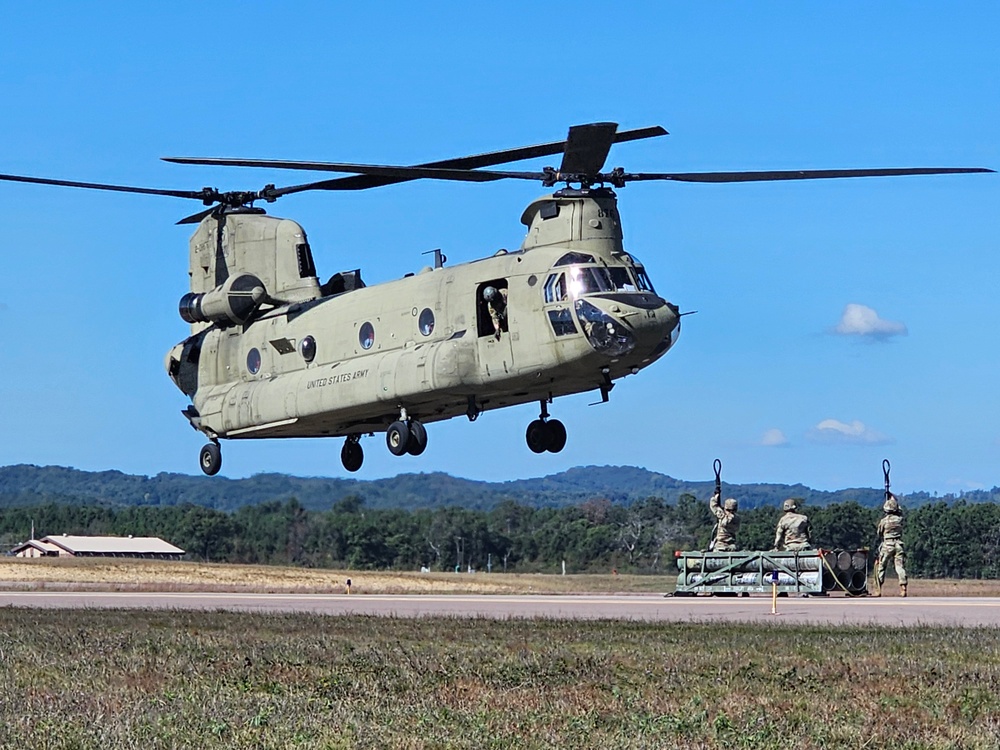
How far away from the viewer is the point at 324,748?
11922 mm

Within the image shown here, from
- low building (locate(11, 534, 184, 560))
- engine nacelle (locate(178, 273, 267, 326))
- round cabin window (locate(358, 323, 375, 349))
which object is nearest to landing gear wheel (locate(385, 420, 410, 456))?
round cabin window (locate(358, 323, 375, 349))

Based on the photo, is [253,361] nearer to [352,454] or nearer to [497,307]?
[352,454]

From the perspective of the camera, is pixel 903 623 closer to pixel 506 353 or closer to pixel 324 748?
pixel 506 353

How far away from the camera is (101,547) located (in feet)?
354

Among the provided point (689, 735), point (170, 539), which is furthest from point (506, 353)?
point (170, 539)

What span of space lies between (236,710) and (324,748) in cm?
209

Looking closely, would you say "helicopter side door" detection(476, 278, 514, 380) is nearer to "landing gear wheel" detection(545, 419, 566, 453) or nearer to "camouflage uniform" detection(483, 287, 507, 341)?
"camouflage uniform" detection(483, 287, 507, 341)

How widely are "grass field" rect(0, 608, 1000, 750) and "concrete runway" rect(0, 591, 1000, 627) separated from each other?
3.41 m

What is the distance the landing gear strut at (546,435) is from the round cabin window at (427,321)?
2.78 m

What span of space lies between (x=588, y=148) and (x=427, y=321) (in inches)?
193

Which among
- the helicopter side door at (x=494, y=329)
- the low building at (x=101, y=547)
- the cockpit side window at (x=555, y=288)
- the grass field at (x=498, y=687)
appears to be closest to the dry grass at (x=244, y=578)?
the helicopter side door at (x=494, y=329)

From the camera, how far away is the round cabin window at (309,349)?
32.8 meters

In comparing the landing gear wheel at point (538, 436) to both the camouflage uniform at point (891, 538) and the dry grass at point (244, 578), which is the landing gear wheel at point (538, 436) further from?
the dry grass at point (244, 578)

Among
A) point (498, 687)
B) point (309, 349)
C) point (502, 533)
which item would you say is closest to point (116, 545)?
point (502, 533)
